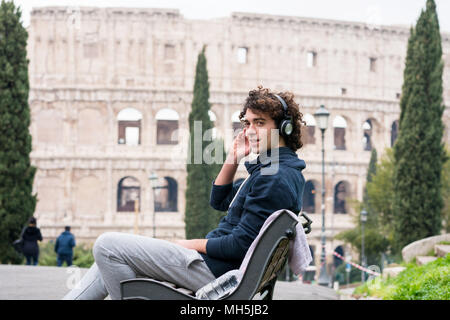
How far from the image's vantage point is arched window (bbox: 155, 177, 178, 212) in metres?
39.4

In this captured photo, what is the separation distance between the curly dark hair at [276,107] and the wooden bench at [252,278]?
554mm

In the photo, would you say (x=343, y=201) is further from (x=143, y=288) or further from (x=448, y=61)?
(x=143, y=288)

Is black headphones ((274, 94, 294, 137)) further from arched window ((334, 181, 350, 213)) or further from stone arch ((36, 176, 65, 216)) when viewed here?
arched window ((334, 181, 350, 213))

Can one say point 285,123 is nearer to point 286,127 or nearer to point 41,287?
point 286,127

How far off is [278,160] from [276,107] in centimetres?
25

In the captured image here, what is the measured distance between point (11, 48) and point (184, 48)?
20.4 meters

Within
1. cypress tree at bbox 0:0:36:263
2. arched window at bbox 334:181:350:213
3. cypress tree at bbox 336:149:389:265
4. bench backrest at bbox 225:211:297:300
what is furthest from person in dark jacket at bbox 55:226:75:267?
arched window at bbox 334:181:350:213

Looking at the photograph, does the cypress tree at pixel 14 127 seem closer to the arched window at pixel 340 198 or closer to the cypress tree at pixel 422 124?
the cypress tree at pixel 422 124

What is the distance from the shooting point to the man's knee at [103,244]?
2.73 meters

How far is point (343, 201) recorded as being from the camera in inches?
1592

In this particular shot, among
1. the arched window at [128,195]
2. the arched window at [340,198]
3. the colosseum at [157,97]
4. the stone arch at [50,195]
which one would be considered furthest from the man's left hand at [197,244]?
the arched window at [340,198]

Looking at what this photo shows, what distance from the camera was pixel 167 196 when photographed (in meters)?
Answer: 40.8

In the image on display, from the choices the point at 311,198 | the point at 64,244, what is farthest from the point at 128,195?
the point at 64,244

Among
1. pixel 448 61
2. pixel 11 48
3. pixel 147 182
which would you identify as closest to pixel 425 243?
pixel 11 48
